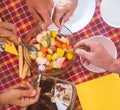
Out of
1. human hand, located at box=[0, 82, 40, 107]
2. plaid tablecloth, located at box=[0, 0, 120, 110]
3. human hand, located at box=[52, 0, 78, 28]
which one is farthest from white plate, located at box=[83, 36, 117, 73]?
human hand, located at box=[0, 82, 40, 107]

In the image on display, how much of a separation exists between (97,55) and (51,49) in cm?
18

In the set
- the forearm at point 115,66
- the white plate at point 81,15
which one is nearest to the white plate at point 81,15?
the white plate at point 81,15

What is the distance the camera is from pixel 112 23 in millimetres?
2000

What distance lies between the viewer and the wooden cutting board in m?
2.01

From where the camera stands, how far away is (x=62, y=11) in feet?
6.33

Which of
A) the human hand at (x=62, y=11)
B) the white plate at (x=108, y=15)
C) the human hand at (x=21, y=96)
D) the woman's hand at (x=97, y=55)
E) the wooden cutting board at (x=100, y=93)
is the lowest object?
the wooden cutting board at (x=100, y=93)

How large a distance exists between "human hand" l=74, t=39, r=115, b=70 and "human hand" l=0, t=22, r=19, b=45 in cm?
27

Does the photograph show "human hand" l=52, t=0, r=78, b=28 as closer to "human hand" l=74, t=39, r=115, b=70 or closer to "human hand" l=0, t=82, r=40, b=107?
"human hand" l=74, t=39, r=115, b=70

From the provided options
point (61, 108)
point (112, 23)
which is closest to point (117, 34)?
point (112, 23)

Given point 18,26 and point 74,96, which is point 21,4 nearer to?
point 18,26

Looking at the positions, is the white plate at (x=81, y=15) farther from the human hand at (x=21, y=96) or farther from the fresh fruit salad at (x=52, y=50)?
the human hand at (x=21, y=96)

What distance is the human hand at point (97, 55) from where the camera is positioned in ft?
6.24

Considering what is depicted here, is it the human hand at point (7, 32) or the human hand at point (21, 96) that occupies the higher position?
the human hand at point (7, 32)

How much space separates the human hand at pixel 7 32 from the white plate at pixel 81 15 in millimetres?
215
